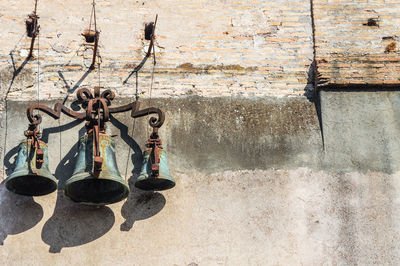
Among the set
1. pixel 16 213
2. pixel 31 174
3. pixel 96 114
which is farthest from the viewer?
pixel 96 114

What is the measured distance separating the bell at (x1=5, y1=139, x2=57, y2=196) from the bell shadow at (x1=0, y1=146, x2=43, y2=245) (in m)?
0.14

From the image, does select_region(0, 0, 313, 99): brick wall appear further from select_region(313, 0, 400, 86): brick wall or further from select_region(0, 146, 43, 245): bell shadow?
select_region(0, 146, 43, 245): bell shadow

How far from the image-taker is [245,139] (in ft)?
17.6

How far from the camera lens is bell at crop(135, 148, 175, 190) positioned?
4.85 metres

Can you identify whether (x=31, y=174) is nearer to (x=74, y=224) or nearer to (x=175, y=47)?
(x=74, y=224)

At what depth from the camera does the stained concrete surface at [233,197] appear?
493 centimetres

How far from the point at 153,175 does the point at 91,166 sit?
0.48 metres

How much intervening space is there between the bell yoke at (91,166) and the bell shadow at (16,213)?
0.14 meters

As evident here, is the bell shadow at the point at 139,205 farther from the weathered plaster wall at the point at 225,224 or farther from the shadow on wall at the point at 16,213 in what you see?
the shadow on wall at the point at 16,213

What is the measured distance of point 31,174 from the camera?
4.74 m

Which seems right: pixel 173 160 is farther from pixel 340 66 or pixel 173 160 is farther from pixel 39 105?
pixel 340 66

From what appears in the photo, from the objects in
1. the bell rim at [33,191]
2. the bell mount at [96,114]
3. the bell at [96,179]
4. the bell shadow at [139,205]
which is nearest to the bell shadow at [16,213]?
the bell rim at [33,191]

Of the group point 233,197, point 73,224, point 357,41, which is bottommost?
point 73,224

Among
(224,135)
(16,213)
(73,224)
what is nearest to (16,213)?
(16,213)
